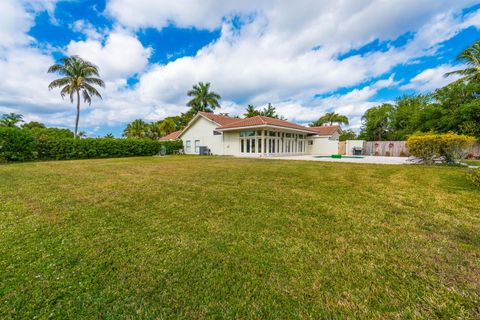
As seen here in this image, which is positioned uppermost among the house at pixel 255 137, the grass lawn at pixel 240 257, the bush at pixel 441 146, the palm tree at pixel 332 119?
the palm tree at pixel 332 119

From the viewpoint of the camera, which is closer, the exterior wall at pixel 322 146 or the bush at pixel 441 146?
the bush at pixel 441 146

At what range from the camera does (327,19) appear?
32.6 ft

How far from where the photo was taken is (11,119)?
67.9 feet

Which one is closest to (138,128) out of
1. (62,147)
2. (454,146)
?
(62,147)

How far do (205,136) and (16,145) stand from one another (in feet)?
50.4

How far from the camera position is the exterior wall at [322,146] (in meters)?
24.4

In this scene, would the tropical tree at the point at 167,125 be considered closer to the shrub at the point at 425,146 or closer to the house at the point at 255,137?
the house at the point at 255,137

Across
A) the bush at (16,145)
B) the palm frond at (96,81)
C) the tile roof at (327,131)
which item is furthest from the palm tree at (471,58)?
the palm frond at (96,81)

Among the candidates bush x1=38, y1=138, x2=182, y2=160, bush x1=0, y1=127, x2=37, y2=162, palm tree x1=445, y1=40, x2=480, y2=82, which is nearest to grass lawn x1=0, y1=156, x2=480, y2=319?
bush x1=0, y1=127, x2=37, y2=162

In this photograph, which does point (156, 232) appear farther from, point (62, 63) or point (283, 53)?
point (62, 63)

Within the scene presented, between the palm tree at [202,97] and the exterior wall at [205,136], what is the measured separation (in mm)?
9824

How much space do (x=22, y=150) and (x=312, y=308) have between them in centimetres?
2078

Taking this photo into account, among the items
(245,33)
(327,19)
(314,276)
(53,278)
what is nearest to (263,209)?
(314,276)

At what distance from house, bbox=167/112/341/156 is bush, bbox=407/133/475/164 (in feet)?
33.4
